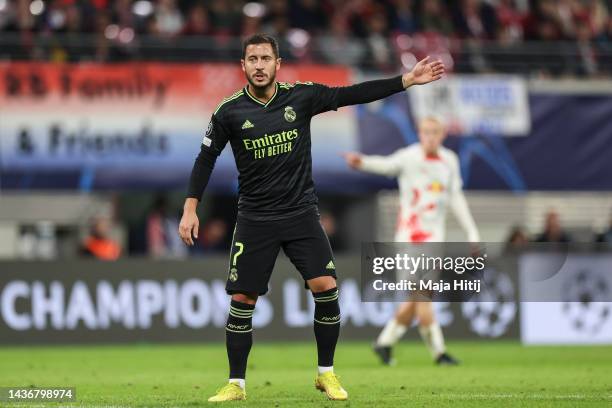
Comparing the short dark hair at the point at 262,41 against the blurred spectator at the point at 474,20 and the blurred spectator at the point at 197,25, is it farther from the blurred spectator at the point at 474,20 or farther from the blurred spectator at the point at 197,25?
the blurred spectator at the point at 474,20

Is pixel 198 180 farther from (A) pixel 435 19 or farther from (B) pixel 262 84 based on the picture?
(A) pixel 435 19

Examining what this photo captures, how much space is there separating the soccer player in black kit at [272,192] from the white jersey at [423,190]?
4256 mm

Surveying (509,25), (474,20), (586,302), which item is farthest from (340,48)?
(586,302)

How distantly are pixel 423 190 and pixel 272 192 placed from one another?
4.73 m

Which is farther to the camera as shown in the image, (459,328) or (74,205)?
(74,205)

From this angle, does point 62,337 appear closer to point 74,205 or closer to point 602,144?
point 74,205

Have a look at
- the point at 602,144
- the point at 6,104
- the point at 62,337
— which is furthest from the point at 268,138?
the point at 602,144

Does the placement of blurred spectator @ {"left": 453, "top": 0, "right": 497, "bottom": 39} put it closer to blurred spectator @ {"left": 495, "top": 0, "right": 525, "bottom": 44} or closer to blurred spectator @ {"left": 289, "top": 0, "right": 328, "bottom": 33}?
blurred spectator @ {"left": 495, "top": 0, "right": 525, "bottom": 44}

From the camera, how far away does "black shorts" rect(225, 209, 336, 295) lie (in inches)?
356

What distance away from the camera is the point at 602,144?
834 inches

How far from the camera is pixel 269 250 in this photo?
29.8ft

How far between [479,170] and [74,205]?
705 cm

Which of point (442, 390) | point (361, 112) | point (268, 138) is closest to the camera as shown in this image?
point (268, 138)

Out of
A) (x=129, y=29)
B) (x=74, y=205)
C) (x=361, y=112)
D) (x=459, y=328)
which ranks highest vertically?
(x=129, y=29)
